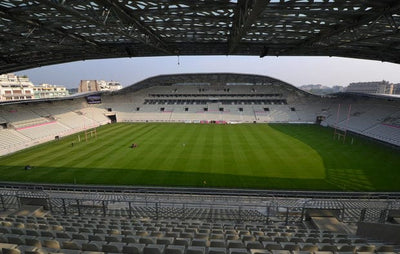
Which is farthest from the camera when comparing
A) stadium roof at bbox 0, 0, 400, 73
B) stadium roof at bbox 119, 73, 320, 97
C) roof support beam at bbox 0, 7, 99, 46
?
stadium roof at bbox 119, 73, 320, 97

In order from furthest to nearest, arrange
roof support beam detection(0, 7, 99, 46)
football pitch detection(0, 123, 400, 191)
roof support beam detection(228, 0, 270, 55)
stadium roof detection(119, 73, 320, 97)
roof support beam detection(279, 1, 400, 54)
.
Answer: stadium roof detection(119, 73, 320, 97)
football pitch detection(0, 123, 400, 191)
roof support beam detection(0, 7, 99, 46)
roof support beam detection(279, 1, 400, 54)
roof support beam detection(228, 0, 270, 55)

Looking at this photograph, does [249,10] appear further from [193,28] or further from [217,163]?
[217,163]

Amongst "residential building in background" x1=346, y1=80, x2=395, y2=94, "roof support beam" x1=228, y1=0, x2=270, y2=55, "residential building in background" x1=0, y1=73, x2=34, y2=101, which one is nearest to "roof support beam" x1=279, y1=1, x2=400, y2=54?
"roof support beam" x1=228, y1=0, x2=270, y2=55

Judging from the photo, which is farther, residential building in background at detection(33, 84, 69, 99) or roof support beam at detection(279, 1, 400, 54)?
residential building in background at detection(33, 84, 69, 99)

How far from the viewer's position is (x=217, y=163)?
21797 millimetres

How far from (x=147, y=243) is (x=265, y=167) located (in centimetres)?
1691

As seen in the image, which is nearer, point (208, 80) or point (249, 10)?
point (249, 10)

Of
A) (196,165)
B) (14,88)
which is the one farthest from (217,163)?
(14,88)

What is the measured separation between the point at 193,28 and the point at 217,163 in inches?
525

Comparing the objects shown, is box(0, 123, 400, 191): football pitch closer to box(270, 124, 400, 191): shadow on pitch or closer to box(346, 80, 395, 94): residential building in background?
box(270, 124, 400, 191): shadow on pitch

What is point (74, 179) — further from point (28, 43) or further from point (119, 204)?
point (28, 43)

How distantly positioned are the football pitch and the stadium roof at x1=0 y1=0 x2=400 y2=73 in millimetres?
11175

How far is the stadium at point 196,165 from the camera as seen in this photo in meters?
6.64

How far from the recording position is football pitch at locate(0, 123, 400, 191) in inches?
685
